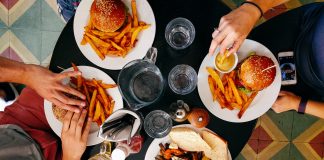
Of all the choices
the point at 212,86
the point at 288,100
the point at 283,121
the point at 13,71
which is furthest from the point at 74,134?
the point at 283,121

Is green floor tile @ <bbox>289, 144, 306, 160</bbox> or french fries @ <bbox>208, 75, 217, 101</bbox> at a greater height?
french fries @ <bbox>208, 75, 217, 101</bbox>

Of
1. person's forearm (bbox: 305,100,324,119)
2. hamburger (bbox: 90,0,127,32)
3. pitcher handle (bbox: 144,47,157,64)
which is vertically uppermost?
hamburger (bbox: 90,0,127,32)

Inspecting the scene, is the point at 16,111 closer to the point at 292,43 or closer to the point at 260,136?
the point at 292,43

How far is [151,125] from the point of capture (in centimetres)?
153

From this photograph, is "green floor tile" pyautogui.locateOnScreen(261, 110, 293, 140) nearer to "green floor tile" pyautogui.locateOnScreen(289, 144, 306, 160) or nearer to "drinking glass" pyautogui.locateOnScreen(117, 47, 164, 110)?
"green floor tile" pyautogui.locateOnScreen(289, 144, 306, 160)

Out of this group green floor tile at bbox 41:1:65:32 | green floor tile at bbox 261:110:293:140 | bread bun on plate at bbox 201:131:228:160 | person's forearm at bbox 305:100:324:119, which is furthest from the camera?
green floor tile at bbox 41:1:65:32

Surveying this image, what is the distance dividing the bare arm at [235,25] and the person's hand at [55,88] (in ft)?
2.21

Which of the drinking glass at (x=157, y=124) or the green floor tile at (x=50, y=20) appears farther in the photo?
the green floor tile at (x=50, y=20)

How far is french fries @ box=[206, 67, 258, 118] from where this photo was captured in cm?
144

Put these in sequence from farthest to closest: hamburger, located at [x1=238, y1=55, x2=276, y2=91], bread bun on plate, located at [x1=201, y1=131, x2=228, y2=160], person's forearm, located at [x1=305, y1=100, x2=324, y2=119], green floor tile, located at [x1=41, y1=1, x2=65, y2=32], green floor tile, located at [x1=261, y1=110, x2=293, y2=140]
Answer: green floor tile, located at [x1=41, y1=1, x2=65, y2=32] → green floor tile, located at [x1=261, y1=110, x2=293, y2=140] → person's forearm, located at [x1=305, y1=100, x2=324, y2=119] → bread bun on plate, located at [x1=201, y1=131, x2=228, y2=160] → hamburger, located at [x1=238, y1=55, x2=276, y2=91]

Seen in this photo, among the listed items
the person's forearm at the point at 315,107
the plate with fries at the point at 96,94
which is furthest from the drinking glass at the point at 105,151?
the person's forearm at the point at 315,107

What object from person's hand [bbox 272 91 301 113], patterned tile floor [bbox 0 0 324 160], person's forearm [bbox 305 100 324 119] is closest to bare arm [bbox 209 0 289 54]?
person's hand [bbox 272 91 301 113]

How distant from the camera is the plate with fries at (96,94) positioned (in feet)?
5.01

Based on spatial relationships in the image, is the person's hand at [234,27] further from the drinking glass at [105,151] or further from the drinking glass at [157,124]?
the drinking glass at [105,151]
